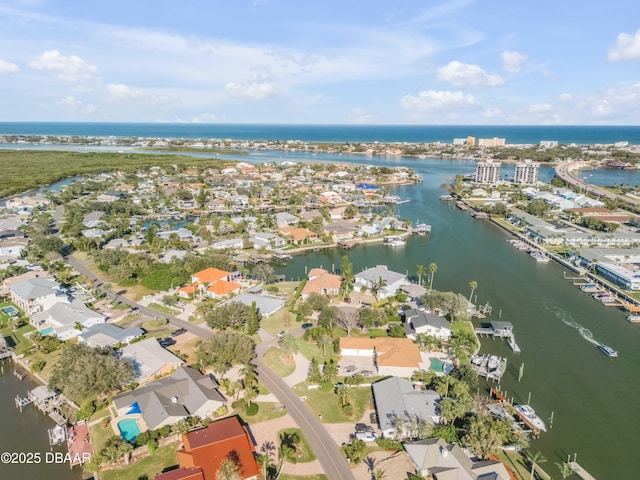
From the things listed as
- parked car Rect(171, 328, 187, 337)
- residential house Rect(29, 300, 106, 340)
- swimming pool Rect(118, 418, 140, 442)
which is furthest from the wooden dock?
residential house Rect(29, 300, 106, 340)

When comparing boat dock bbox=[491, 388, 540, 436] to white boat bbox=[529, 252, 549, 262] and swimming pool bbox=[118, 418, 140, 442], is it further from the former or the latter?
white boat bbox=[529, 252, 549, 262]

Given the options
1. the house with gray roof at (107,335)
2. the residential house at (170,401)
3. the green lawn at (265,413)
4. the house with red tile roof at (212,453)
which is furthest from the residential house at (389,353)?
the house with gray roof at (107,335)

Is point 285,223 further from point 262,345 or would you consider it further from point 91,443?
point 91,443

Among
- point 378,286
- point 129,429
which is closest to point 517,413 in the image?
point 378,286

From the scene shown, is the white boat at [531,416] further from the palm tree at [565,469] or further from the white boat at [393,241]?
the white boat at [393,241]

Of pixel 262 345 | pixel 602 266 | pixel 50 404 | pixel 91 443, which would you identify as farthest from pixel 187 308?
pixel 602 266

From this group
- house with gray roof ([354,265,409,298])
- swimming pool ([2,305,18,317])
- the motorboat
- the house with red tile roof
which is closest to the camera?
the house with red tile roof
